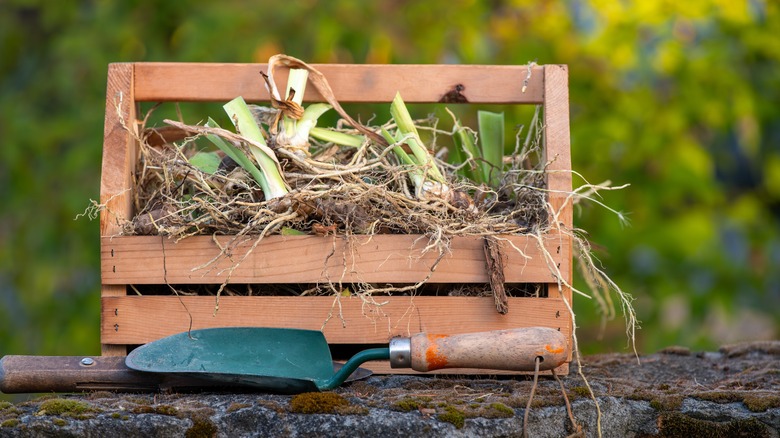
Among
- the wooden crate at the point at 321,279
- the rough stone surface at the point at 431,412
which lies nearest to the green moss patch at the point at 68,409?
the rough stone surface at the point at 431,412

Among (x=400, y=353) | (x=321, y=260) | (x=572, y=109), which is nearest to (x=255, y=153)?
(x=321, y=260)

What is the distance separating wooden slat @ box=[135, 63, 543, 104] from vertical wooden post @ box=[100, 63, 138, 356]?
0.04m

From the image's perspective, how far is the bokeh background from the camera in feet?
11.5

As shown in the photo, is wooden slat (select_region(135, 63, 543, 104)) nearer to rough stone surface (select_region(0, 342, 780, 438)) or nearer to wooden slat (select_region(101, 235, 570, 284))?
wooden slat (select_region(101, 235, 570, 284))

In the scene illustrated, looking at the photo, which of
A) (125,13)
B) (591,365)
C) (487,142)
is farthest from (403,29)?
(591,365)

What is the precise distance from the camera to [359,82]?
6.40 feet

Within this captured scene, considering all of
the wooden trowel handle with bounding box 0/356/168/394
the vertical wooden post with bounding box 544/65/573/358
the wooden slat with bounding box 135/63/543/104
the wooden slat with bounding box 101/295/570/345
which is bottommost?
the wooden trowel handle with bounding box 0/356/168/394

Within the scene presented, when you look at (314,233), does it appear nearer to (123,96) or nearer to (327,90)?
(327,90)

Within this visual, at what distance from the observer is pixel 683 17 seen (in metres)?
3.77

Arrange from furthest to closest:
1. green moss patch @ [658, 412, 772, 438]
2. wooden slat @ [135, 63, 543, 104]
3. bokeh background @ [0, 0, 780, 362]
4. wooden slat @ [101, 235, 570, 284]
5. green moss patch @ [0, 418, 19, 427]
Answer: bokeh background @ [0, 0, 780, 362]
wooden slat @ [135, 63, 543, 104]
wooden slat @ [101, 235, 570, 284]
green moss patch @ [658, 412, 772, 438]
green moss patch @ [0, 418, 19, 427]

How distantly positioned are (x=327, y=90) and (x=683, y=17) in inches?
97.6

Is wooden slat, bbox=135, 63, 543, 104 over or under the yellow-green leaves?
over

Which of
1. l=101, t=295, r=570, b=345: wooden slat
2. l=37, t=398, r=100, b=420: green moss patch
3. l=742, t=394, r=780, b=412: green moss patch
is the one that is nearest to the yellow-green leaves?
l=101, t=295, r=570, b=345: wooden slat

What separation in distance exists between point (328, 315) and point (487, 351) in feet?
1.22
